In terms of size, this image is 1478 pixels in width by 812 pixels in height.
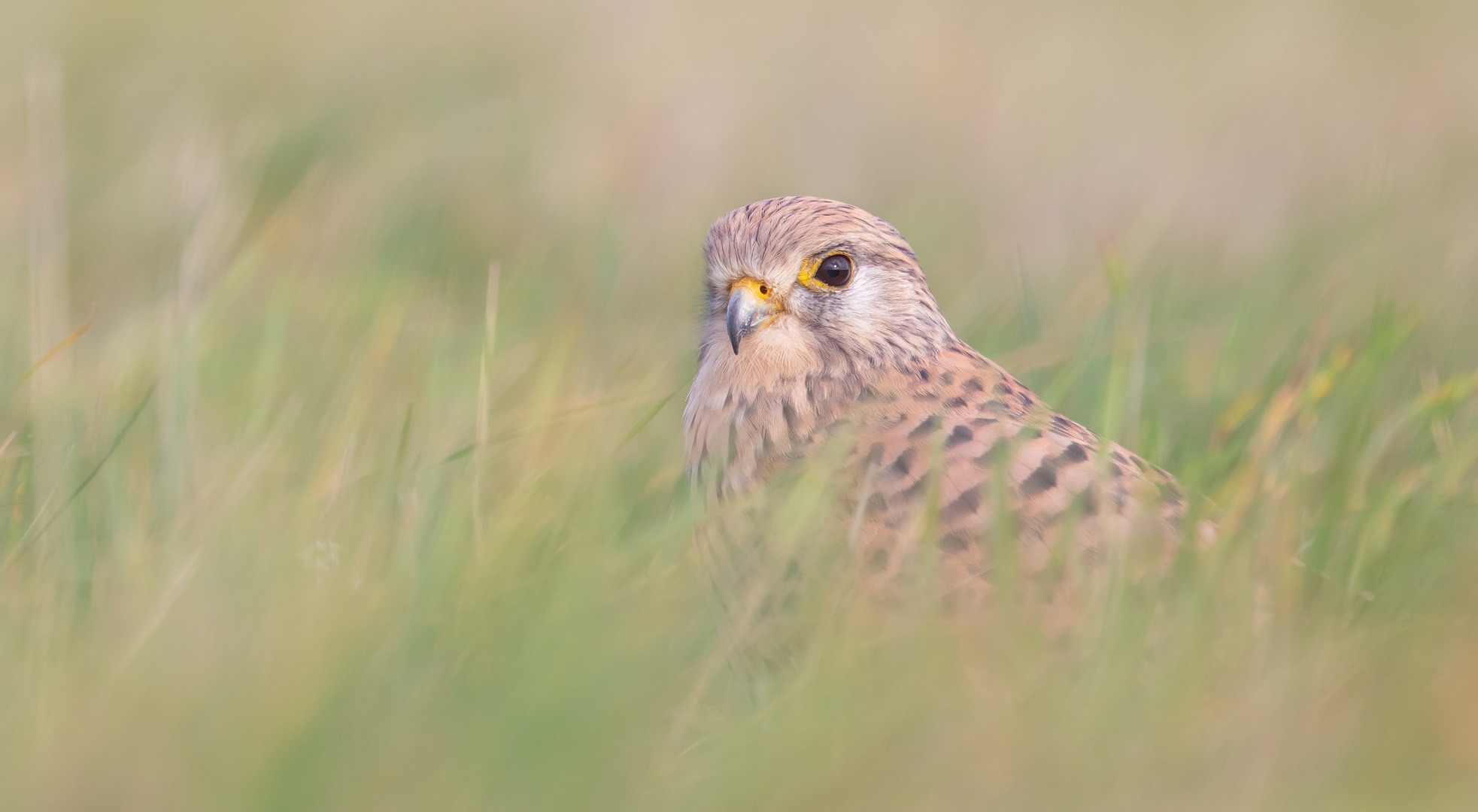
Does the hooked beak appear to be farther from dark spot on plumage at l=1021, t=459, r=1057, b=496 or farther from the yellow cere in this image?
dark spot on plumage at l=1021, t=459, r=1057, b=496

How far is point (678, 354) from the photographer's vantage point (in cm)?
388

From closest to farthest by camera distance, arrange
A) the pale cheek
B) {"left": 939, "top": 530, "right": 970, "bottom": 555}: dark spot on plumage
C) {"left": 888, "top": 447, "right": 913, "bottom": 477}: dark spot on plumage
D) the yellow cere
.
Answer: {"left": 939, "top": 530, "right": 970, "bottom": 555}: dark spot on plumage
{"left": 888, "top": 447, "right": 913, "bottom": 477}: dark spot on plumage
the pale cheek
the yellow cere

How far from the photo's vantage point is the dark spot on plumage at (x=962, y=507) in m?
2.71

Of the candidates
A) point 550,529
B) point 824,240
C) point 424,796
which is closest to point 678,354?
point 824,240

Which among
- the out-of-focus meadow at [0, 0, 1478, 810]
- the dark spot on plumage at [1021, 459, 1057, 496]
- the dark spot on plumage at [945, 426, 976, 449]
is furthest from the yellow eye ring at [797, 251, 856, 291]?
the dark spot on plumage at [1021, 459, 1057, 496]

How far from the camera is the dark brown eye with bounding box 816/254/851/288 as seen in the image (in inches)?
135

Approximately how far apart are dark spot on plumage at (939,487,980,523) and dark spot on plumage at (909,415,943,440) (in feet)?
0.74

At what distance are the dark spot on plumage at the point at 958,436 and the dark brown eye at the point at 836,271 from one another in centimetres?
61

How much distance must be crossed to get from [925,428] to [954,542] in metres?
0.36

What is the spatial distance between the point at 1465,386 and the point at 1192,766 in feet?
4.71

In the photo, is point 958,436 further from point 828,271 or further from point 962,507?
point 828,271

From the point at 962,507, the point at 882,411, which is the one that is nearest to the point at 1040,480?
the point at 962,507

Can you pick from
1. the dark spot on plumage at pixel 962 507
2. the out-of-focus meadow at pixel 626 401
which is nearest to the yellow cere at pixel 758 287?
the out-of-focus meadow at pixel 626 401

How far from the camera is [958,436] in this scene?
2.92 m
